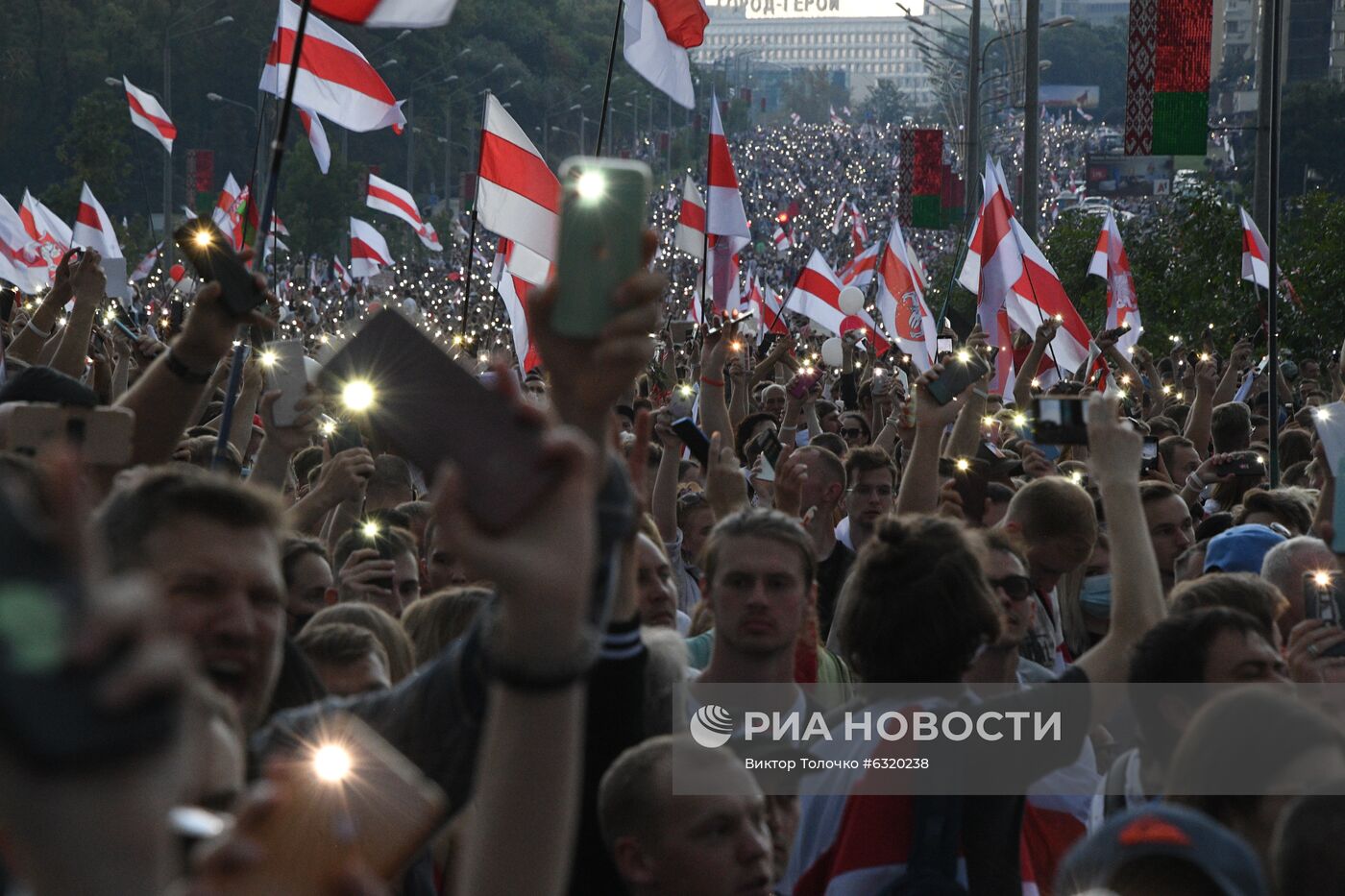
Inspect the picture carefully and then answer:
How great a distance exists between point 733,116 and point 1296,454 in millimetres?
122962

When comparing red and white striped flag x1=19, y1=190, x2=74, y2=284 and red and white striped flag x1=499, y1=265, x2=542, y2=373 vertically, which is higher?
red and white striped flag x1=19, y1=190, x2=74, y2=284

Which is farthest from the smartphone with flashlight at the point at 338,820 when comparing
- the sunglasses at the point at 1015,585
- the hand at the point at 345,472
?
the hand at the point at 345,472

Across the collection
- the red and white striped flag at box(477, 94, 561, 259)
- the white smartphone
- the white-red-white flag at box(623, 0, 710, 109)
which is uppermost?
the white-red-white flag at box(623, 0, 710, 109)

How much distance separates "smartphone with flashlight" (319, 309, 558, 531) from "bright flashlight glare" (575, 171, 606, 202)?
21 centimetres

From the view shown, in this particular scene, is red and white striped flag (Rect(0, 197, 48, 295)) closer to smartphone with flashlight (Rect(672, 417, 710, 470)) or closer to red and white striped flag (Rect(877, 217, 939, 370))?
red and white striped flag (Rect(877, 217, 939, 370))

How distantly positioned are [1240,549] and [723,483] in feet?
4.56

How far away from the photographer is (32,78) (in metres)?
61.9

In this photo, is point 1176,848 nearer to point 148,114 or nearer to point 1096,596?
point 1096,596

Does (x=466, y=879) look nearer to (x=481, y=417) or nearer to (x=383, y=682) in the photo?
(x=481, y=417)

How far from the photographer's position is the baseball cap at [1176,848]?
6.03ft

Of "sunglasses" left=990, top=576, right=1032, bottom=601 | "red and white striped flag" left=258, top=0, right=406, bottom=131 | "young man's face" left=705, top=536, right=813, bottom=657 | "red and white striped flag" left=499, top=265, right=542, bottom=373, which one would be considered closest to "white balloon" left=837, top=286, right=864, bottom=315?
"red and white striped flag" left=499, top=265, right=542, bottom=373

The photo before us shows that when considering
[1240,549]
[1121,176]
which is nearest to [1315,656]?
[1240,549]

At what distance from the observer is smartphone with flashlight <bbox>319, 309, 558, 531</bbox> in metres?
1.68

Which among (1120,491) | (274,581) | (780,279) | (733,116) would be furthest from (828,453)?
(733,116)
